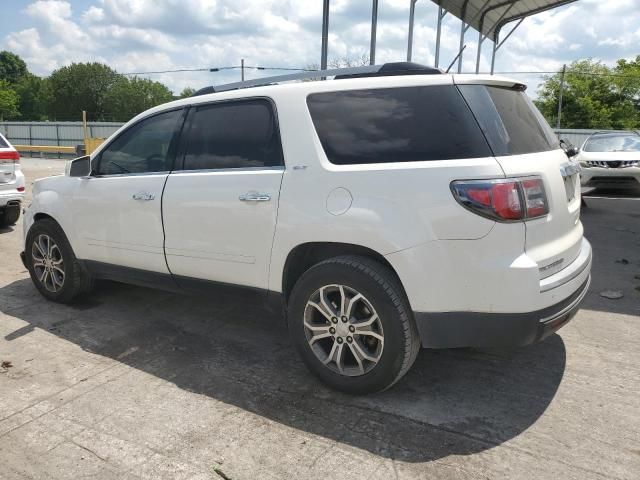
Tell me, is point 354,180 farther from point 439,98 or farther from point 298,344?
point 298,344

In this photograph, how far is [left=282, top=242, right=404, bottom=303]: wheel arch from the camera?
3094mm

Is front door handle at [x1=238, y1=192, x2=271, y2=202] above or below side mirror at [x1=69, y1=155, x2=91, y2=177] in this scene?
below

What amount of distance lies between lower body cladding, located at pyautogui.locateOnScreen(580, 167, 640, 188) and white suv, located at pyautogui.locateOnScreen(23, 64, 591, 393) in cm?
812

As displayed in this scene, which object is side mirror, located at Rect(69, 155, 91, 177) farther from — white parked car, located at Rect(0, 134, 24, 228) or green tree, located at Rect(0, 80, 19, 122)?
green tree, located at Rect(0, 80, 19, 122)

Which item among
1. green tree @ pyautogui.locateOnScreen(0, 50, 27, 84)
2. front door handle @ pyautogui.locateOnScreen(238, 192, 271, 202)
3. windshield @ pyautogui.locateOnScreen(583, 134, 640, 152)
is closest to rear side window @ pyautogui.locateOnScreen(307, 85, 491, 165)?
front door handle @ pyautogui.locateOnScreen(238, 192, 271, 202)

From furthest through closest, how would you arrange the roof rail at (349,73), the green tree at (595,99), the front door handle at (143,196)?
the green tree at (595,99)
the front door handle at (143,196)
the roof rail at (349,73)

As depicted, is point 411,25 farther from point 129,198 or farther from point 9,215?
point 129,198

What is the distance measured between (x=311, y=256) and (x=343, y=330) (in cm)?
52

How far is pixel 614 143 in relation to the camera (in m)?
11.5

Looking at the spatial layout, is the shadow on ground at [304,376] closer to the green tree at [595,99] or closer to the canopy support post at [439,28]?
the canopy support post at [439,28]

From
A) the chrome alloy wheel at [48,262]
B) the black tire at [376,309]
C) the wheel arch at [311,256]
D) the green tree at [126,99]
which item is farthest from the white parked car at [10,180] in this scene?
the green tree at [126,99]

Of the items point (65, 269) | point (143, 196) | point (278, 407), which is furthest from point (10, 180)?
point (278, 407)

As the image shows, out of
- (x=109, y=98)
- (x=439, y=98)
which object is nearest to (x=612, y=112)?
(x=439, y=98)

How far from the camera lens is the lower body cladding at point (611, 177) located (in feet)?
34.8
